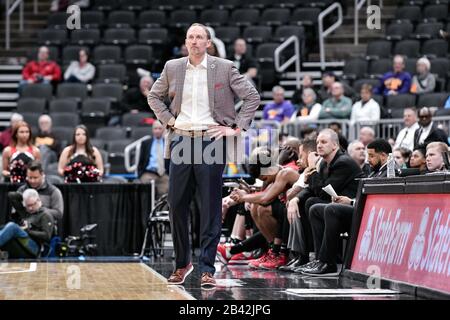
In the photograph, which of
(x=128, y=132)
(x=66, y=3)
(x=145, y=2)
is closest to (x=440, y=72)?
(x=128, y=132)

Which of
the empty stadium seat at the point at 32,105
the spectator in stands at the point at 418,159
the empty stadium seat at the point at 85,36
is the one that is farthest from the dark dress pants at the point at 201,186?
the empty stadium seat at the point at 85,36

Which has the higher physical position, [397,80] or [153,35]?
[153,35]

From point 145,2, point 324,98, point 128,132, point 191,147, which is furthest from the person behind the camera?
point 145,2

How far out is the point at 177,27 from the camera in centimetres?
2145

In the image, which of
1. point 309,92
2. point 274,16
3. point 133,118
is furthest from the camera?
point 274,16

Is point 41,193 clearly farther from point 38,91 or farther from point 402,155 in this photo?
point 38,91

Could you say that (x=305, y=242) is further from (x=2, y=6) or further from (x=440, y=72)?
(x=2, y=6)

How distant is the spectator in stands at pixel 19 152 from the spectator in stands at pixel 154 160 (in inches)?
76.2

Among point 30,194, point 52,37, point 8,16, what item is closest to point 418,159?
point 30,194

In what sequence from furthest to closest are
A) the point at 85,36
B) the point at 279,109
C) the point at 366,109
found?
the point at 85,36
the point at 279,109
the point at 366,109

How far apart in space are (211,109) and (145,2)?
14793mm

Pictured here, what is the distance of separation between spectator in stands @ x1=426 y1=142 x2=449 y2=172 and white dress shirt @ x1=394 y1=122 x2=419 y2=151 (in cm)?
357

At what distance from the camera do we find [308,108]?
56.3 ft

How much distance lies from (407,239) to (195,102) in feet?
6.28
